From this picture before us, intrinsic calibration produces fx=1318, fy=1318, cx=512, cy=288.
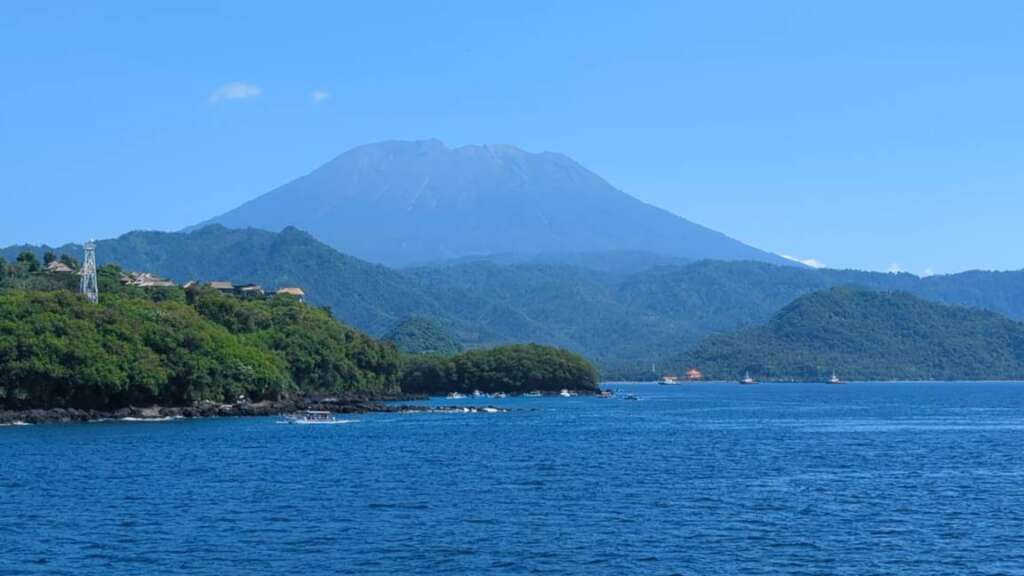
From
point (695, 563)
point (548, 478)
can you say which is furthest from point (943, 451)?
point (695, 563)

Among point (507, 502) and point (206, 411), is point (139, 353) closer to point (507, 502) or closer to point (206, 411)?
point (206, 411)

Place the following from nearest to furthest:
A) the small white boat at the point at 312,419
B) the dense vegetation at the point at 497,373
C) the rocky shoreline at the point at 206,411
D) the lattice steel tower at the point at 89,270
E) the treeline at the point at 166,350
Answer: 1. the rocky shoreline at the point at 206,411
2. the treeline at the point at 166,350
3. the small white boat at the point at 312,419
4. the lattice steel tower at the point at 89,270
5. the dense vegetation at the point at 497,373

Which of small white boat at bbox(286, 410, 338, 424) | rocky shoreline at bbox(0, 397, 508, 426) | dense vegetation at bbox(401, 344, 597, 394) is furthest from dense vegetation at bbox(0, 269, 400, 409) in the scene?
dense vegetation at bbox(401, 344, 597, 394)

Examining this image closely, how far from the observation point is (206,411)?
95.9m

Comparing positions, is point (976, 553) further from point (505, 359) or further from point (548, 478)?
point (505, 359)

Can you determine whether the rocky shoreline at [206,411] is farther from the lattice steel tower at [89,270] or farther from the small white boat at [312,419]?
the lattice steel tower at [89,270]

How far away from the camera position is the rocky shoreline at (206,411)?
83.2m

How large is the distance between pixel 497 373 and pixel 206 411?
72455mm

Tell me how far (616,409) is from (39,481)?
73.9 m

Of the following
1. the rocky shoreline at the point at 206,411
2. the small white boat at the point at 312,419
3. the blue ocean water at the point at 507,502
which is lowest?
the blue ocean water at the point at 507,502

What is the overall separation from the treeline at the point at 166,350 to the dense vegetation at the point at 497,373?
16440mm

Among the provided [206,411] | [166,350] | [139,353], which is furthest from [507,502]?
[166,350]

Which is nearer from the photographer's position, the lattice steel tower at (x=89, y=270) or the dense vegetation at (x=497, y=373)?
the lattice steel tower at (x=89, y=270)

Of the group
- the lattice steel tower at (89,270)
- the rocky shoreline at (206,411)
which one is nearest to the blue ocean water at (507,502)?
the rocky shoreline at (206,411)
